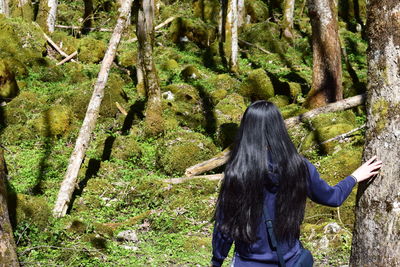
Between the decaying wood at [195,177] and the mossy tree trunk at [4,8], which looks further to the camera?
the mossy tree trunk at [4,8]

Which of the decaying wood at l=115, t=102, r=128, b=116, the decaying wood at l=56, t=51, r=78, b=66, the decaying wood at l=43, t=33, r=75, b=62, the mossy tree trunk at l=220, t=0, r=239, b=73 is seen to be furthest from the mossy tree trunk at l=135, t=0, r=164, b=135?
the decaying wood at l=43, t=33, r=75, b=62

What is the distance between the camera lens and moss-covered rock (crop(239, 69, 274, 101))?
578 inches

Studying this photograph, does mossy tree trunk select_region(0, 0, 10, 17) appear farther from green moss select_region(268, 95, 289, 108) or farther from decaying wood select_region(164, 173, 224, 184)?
decaying wood select_region(164, 173, 224, 184)

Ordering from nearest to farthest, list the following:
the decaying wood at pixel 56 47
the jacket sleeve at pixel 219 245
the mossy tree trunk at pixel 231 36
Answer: the jacket sleeve at pixel 219 245 < the mossy tree trunk at pixel 231 36 < the decaying wood at pixel 56 47

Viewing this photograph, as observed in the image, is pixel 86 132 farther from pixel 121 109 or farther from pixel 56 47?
pixel 56 47

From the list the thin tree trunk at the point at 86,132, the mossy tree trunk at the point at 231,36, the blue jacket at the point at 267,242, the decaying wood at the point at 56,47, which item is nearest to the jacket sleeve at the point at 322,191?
the blue jacket at the point at 267,242

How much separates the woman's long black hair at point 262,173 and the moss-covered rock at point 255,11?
24.1 metres

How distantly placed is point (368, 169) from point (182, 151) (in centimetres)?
688

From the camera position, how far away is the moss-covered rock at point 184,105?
1279 cm

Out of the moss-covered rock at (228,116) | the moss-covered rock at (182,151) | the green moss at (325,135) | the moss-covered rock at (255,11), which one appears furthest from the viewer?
the moss-covered rock at (255,11)

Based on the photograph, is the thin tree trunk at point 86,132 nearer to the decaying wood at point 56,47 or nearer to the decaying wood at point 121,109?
the decaying wood at point 121,109

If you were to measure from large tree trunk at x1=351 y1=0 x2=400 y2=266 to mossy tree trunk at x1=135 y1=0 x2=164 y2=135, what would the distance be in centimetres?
806

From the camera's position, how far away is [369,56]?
380 centimetres

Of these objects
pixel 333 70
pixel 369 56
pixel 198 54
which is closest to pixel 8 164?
pixel 333 70
